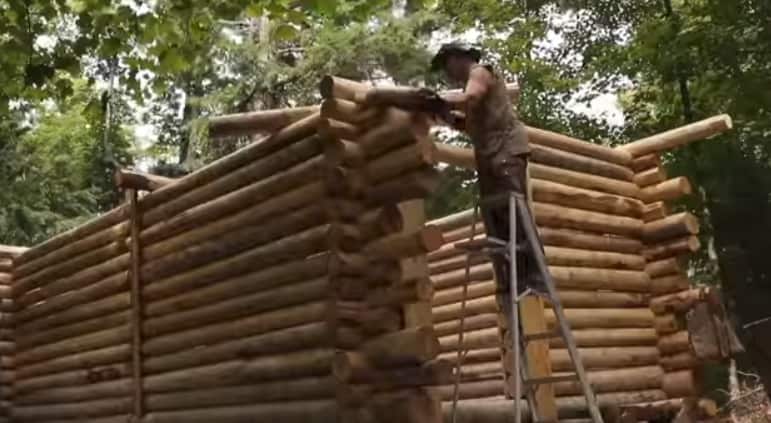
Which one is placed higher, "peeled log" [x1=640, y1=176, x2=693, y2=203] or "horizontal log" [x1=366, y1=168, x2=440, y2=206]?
"peeled log" [x1=640, y1=176, x2=693, y2=203]

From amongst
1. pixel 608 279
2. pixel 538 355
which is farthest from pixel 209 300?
pixel 608 279

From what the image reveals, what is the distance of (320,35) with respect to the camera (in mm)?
18828

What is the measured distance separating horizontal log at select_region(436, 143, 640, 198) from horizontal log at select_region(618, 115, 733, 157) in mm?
420

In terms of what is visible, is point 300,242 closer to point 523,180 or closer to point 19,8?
point 523,180

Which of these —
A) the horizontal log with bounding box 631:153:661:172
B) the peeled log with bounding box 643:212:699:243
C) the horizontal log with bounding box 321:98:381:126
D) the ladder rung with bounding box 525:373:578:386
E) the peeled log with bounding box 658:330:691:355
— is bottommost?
the ladder rung with bounding box 525:373:578:386

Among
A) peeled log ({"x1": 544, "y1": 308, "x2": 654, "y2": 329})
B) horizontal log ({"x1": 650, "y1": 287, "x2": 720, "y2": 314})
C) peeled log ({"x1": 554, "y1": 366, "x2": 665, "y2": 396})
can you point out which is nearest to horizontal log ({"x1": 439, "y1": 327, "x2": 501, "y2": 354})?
peeled log ({"x1": 544, "y1": 308, "x2": 654, "y2": 329})

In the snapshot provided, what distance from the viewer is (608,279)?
9.50 m

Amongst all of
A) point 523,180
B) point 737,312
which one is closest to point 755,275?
point 737,312

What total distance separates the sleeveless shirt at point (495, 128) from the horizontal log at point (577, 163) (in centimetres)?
216

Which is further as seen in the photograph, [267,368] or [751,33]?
→ [751,33]

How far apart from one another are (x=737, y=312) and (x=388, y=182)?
362 inches

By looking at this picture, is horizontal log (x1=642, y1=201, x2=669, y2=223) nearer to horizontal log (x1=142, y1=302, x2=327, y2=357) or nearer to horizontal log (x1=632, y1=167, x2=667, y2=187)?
horizontal log (x1=632, y1=167, x2=667, y2=187)

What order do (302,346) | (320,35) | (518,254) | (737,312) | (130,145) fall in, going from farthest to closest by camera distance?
(130,145), (320,35), (737,312), (302,346), (518,254)

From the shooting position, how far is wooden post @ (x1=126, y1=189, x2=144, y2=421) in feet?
30.5
